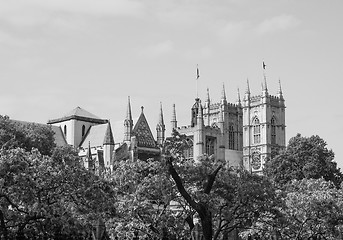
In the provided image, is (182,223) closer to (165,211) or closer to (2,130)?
(165,211)

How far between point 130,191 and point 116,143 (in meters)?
62.5

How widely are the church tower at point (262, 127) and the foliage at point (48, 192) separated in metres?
105

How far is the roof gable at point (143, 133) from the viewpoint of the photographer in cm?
10075

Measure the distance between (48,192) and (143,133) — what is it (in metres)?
70.4

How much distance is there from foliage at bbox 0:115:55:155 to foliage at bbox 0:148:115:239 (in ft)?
87.1

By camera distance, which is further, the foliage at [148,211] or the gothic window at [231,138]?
the gothic window at [231,138]

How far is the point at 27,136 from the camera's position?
210 feet

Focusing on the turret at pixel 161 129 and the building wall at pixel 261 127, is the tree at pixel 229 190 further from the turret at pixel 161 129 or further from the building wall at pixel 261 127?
the building wall at pixel 261 127

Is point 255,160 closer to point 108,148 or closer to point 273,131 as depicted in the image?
point 273,131

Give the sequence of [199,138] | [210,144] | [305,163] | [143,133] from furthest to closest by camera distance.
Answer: [210,144], [199,138], [143,133], [305,163]

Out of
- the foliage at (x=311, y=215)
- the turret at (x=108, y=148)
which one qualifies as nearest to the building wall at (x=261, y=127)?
the turret at (x=108, y=148)

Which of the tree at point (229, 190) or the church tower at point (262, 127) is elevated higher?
the church tower at point (262, 127)

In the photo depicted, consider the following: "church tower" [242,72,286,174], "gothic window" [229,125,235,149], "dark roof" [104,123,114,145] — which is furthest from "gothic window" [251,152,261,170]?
"dark roof" [104,123,114,145]

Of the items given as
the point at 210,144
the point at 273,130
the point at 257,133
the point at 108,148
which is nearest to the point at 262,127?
the point at 257,133
